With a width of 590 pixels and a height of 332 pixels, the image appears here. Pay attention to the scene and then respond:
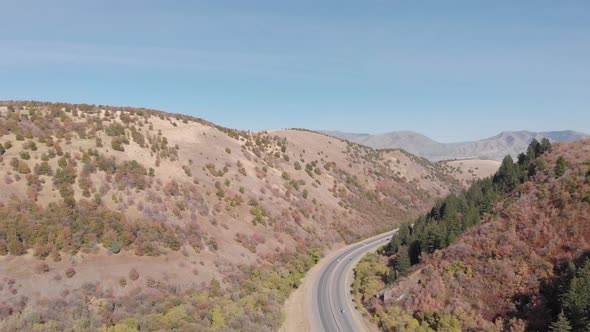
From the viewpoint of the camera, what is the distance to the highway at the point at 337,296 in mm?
40497

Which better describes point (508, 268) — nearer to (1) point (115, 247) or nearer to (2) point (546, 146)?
(2) point (546, 146)

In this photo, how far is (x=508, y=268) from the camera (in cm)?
3738

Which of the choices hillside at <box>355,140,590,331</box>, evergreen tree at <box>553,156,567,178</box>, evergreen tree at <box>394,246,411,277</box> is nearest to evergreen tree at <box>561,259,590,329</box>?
hillside at <box>355,140,590,331</box>

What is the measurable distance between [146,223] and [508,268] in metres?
44.4

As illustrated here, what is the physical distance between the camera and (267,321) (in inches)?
1495

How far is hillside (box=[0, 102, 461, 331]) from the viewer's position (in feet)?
107

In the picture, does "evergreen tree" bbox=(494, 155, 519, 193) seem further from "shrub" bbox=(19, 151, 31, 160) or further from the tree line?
"shrub" bbox=(19, 151, 31, 160)

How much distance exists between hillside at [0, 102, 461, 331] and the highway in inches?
157

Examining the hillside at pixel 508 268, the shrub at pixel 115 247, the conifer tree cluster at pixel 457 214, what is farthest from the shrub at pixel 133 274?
the conifer tree cluster at pixel 457 214

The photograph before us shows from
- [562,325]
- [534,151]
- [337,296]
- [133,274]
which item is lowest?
[337,296]

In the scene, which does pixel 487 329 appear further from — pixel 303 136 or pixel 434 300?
pixel 303 136

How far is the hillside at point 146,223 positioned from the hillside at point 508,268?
16286 millimetres

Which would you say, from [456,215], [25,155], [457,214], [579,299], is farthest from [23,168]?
[457,214]

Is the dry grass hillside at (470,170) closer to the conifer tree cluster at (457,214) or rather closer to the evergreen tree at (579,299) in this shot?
the conifer tree cluster at (457,214)
